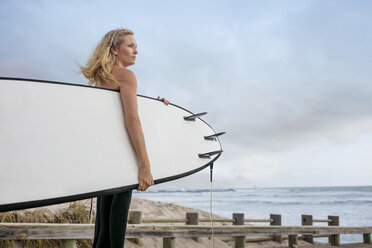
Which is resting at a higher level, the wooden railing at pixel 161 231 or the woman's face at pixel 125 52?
the woman's face at pixel 125 52

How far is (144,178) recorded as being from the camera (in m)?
1.57

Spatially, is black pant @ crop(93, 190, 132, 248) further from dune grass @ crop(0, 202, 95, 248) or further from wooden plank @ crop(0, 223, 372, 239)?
dune grass @ crop(0, 202, 95, 248)

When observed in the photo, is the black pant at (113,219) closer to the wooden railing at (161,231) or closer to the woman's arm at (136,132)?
the woman's arm at (136,132)

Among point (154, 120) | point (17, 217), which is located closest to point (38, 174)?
point (154, 120)

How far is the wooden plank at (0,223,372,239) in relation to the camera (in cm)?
297

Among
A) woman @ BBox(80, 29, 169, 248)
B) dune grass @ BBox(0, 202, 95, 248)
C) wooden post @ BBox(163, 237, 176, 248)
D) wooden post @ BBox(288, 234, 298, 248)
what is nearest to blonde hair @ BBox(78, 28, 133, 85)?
woman @ BBox(80, 29, 169, 248)

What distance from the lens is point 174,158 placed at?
1.83m

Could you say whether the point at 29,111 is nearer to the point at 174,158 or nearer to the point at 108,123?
the point at 108,123

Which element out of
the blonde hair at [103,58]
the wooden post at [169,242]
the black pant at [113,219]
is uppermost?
the blonde hair at [103,58]

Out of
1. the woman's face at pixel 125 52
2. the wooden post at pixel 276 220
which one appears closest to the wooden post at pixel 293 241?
the wooden post at pixel 276 220

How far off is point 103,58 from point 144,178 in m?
0.67

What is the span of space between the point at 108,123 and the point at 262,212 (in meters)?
22.4

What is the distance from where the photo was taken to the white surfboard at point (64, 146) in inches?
54.0

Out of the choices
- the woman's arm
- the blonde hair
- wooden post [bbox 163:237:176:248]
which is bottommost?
wooden post [bbox 163:237:176:248]
